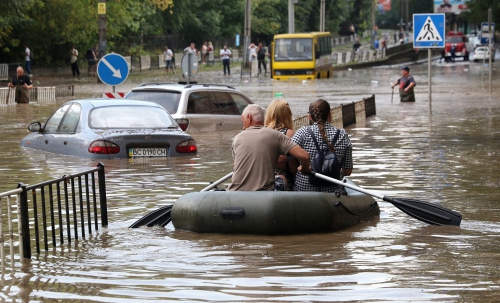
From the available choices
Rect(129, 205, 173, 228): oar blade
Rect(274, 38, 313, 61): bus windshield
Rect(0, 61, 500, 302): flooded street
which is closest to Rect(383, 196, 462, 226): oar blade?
Rect(0, 61, 500, 302): flooded street

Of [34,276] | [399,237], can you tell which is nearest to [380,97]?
[399,237]

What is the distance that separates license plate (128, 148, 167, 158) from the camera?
17.3 m

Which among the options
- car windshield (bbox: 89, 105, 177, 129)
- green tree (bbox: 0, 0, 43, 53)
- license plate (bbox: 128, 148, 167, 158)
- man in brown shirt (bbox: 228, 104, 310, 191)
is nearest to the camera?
man in brown shirt (bbox: 228, 104, 310, 191)

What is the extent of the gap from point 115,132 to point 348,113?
10543 millimetres

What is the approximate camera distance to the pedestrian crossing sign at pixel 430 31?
29.5 metres

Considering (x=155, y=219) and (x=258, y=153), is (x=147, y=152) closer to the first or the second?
(x=155, y=219)

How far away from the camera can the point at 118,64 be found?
76.0ft

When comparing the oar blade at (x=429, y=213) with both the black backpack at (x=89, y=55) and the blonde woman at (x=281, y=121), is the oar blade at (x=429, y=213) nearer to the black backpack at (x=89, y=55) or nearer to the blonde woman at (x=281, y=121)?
the blonde woman at (x=281, y=121)

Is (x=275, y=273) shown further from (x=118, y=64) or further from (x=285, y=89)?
(x=285, y=89)

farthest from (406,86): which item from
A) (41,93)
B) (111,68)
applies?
(111,68)

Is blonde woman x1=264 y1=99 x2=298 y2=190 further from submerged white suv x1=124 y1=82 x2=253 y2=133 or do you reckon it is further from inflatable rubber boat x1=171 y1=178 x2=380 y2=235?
submerged white suv x1=124 y1=82 x2=253 y2=133

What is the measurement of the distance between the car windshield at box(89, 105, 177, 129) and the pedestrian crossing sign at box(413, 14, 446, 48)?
13.3m

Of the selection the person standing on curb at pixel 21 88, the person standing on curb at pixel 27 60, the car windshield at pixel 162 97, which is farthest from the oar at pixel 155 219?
the person standing on curb at pixel 27 60

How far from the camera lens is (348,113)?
2667cm
